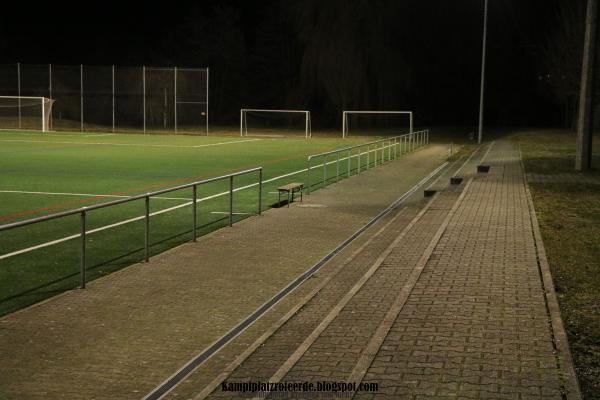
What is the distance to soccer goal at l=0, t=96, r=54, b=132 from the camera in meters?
51.1

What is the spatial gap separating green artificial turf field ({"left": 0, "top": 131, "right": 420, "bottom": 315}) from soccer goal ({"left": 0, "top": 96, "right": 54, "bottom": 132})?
13.0 metres

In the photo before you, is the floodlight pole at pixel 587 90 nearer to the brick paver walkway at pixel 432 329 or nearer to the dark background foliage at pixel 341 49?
the brick paver walkway at pixel 432 329

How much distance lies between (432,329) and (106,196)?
12.3 m

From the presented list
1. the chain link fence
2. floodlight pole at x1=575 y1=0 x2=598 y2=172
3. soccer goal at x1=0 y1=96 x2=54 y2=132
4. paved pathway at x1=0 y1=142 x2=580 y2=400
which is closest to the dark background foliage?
the chain link fence

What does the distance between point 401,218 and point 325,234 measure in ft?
8.07

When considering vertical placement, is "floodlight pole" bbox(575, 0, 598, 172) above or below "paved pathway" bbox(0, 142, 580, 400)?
above

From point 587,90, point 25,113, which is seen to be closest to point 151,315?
point 587,90

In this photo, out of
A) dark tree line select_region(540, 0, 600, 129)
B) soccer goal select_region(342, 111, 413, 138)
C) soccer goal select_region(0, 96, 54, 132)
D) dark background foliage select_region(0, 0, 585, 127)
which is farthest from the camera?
soccer goal select_region(342, 111, 413, 138)

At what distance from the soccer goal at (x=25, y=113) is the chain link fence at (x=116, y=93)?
0.26 meters

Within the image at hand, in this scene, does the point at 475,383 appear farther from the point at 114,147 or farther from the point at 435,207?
the point at 114,147

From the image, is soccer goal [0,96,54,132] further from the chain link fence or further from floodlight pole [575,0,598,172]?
floodlight pole [575,0,598,172]

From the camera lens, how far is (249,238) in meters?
12.1

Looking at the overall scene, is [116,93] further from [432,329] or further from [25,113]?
[432,329]

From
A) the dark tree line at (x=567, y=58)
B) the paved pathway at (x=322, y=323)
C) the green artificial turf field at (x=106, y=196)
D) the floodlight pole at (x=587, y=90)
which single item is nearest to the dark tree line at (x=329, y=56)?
the dark tree line at (x=567, y=58)
